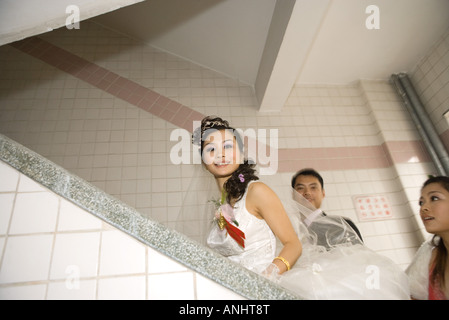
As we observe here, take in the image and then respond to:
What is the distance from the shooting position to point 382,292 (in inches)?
39.3

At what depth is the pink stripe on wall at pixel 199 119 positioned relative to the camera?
366 centimetres

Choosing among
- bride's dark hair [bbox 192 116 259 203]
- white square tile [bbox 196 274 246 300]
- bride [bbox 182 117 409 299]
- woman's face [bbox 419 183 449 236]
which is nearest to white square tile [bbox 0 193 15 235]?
white square tile [bbox 196 274 246 300]

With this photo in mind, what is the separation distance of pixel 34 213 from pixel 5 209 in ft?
0.31

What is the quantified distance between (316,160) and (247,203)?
92.2 inches

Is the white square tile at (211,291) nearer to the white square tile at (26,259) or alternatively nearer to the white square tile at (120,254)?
the white square tile at (120,254)

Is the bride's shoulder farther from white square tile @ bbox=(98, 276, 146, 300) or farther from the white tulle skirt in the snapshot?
white square tile @ bbox=(98, 276, 146, 300)

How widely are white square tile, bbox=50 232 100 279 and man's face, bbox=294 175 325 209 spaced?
2145mm

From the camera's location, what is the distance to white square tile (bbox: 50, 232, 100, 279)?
82 centimetres

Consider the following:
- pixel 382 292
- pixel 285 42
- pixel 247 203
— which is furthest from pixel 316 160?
pixel 382 292

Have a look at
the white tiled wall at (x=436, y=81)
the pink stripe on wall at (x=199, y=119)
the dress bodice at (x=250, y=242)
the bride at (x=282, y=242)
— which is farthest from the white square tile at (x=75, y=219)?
the white tiled wall at (x=436, y=81)

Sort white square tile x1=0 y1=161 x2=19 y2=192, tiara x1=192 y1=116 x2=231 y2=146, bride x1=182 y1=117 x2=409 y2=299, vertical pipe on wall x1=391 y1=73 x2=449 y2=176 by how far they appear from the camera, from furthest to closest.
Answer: vertical pipe on wall x1=391 y1=73 x2=449 y2=176 < tiara x1=192 y1=116 x2=231 y2=146 < bride x1=182 y1=117 x2=409 y2=299 < white square tile x1=0 y1=161 x2=19 y2=192
